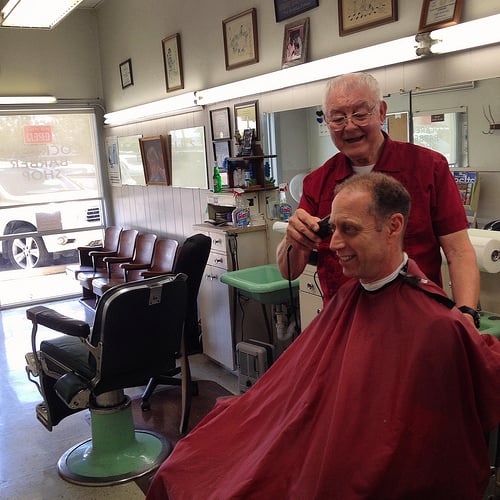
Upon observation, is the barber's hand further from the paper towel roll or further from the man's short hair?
the paper towel roll

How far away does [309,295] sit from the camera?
10.4ft

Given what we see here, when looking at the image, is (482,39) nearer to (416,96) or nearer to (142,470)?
(416,96)

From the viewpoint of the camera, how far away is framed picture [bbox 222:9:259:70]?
3.79 m

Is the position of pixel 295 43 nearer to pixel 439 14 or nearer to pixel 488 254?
pixel 439 14

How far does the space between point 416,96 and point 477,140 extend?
0.39 m

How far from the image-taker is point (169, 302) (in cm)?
280

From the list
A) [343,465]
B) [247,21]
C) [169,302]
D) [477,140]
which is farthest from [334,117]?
[247,21]

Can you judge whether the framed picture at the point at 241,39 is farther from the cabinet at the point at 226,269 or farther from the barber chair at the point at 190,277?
the barber chair at the point at 190,277

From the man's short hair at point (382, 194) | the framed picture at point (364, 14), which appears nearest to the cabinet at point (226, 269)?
the framed picture at point (364, 14)

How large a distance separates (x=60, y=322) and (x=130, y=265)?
2253 mm

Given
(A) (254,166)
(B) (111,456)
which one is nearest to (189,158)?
(A) (254,166)

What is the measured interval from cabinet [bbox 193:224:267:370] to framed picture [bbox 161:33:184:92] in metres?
1.48

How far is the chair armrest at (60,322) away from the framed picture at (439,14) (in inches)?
78.4

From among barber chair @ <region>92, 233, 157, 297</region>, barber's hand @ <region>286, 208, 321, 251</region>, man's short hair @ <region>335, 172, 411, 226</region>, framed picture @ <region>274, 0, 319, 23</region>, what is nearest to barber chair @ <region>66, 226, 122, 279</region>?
barber chair @ <region>92, 233, 157, 297</region>
